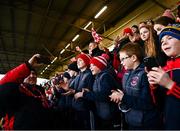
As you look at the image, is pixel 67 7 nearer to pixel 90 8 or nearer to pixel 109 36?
pixel 90 8

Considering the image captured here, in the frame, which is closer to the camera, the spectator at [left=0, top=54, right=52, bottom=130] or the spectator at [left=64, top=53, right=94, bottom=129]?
the spectator at [left=0, top=54, right=52, bottom=130]

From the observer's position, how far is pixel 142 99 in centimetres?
219

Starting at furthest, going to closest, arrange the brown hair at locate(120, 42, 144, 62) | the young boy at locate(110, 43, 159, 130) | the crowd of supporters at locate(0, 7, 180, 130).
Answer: the brown hair at locate(120, 42, 144, 62) < the young boy at locate(110, 43, 159, 130) < the crowd of supporters at locate(0, 7, 180, 130)

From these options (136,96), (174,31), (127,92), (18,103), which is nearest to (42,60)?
(18,103)

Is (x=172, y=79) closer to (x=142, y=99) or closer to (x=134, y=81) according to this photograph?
(x=142, y=99)

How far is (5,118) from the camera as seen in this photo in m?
2.50

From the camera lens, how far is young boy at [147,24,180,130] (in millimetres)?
1687

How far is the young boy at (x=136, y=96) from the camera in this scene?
7.09 ft

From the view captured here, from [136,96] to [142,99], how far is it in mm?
92

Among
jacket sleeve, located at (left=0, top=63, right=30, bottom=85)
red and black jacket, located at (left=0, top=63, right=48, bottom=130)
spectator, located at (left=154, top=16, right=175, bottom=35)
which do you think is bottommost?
red and black jacket, located at (left=0, top=63, right=48, bottom=130)

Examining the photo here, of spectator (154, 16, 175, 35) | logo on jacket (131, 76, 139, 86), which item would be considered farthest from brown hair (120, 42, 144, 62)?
spectator (154, 16, 175, 35)

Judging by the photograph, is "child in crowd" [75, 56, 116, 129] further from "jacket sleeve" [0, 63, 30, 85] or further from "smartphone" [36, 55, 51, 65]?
"jacket sleeve" [0, 63, 30, 85]

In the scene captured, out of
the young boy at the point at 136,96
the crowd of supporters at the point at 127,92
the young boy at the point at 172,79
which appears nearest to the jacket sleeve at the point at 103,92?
the crowd of supporters at the point at 127,92

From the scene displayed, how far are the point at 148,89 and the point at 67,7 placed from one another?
1030 centimetres
